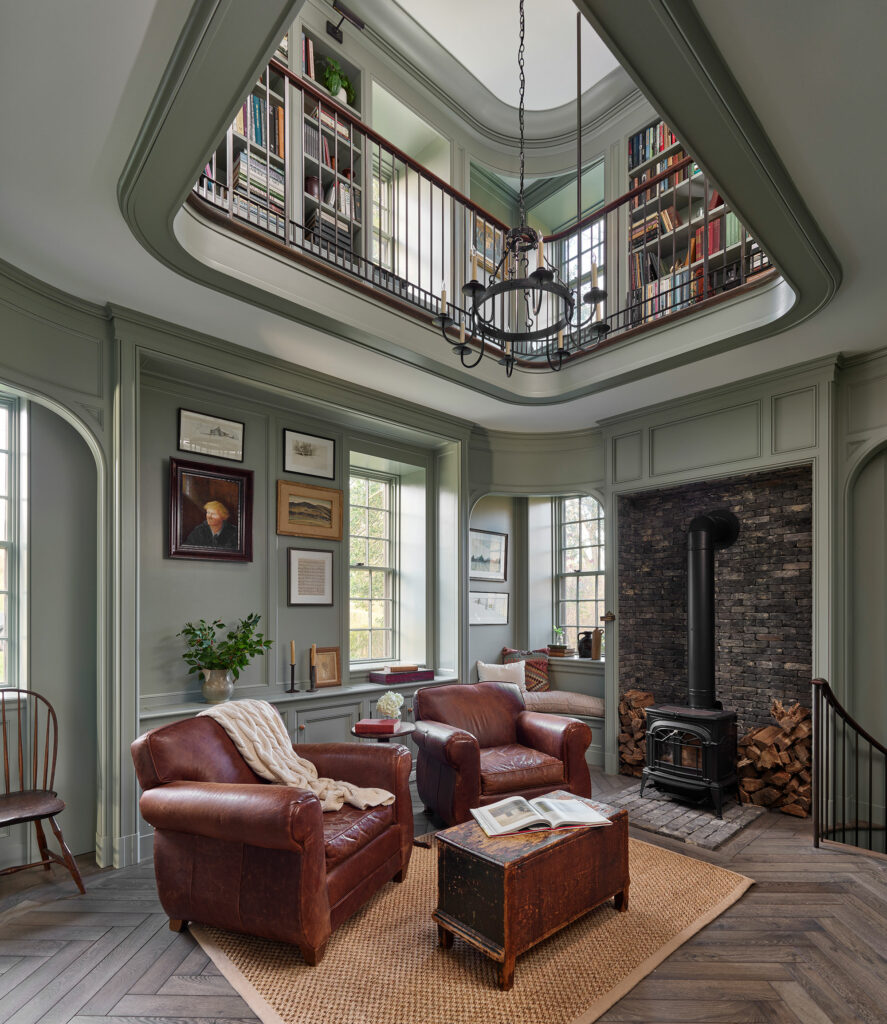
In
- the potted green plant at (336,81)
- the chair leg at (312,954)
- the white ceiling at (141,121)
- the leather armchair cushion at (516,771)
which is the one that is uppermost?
the potted green plant at (336,81)

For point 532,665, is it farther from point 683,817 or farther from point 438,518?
point 683,817

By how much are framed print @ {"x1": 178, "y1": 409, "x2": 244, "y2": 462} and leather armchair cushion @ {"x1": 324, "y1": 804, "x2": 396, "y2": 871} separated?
229 cm

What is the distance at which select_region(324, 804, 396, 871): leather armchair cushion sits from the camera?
253 centimetres

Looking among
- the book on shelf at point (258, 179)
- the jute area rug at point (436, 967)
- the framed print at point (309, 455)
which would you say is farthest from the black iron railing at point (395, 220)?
the jute area rug at point (436, 967)

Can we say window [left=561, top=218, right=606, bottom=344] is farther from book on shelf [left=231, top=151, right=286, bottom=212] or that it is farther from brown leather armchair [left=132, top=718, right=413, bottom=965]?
brown leather armchair [left=132, top=718, right=413, bottom=965]

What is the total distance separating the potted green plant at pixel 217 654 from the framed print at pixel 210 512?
0.44 metres

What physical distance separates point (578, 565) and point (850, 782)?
2.73 meters

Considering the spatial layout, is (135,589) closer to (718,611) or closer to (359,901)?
(359,901)

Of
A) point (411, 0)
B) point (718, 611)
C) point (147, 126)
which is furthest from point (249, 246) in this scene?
point (718, 611)

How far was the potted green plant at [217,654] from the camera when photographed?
3740 millimetres

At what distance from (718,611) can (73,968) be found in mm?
4429

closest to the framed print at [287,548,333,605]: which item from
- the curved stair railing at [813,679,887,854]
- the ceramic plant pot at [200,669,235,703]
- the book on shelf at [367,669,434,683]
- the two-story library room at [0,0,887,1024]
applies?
the two-story library room at [0,0,887,1024]

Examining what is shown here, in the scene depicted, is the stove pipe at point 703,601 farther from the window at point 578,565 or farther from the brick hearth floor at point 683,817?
the window at point 578,565

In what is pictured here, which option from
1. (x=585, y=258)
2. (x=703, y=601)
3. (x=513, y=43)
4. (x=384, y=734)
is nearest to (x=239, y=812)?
(x=384, y=734)
